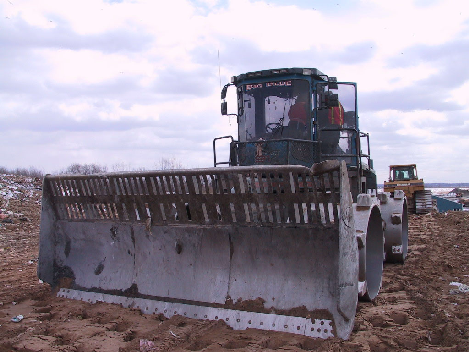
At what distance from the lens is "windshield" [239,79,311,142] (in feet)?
20.1

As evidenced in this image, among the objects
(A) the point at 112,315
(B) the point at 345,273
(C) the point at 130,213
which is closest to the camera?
(B) the point at 345,273

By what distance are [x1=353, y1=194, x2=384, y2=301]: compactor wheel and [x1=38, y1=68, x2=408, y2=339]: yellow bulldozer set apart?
0.04ft

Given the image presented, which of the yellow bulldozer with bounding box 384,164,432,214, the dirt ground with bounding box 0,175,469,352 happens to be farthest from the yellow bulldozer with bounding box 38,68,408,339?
the yellow bulldozer with bounding box 384,164,432,214

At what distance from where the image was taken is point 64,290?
203 inches

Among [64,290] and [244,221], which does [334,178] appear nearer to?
[244,221]

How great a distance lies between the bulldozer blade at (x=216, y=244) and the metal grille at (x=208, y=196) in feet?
0.04

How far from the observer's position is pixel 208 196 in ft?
13.9

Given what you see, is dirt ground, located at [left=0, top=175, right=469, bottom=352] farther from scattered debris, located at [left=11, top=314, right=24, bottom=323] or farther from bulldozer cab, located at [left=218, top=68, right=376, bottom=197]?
bulldozer cab, located at [left=218, top=68, right=376, bottom=197]

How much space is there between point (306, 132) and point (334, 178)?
249 cm

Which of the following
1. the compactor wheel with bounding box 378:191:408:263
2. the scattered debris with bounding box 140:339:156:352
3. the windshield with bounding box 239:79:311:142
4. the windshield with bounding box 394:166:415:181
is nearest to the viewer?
the scattered debris with bounding box 140:339:156:352

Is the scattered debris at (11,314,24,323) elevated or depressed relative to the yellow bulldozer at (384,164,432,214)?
depressed

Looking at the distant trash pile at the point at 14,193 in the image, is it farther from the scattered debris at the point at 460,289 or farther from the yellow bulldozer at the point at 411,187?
the yellow bulldozer at the point at 411,187

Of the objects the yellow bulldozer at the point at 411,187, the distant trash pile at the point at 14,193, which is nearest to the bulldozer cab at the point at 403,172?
the yellow bulldozer at the point at 411,187

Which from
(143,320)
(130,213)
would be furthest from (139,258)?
(143,320)
